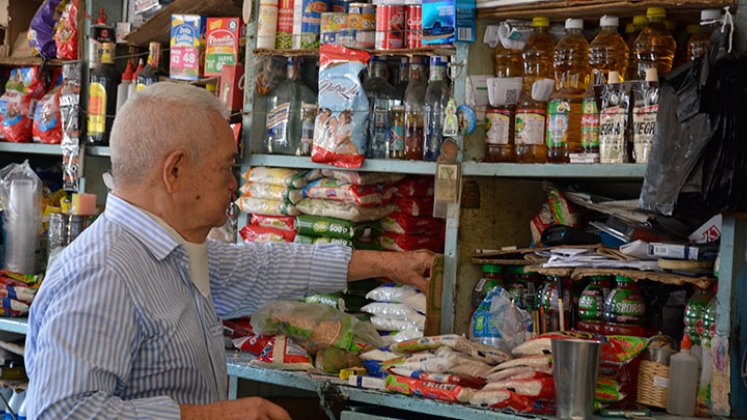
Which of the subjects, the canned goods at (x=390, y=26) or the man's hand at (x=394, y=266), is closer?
the man's hand at (x=394, y=266)

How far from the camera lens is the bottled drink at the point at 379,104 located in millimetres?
3182

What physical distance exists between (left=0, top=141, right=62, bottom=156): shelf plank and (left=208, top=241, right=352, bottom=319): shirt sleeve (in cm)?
192

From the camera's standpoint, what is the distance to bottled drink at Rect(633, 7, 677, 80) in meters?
2.72

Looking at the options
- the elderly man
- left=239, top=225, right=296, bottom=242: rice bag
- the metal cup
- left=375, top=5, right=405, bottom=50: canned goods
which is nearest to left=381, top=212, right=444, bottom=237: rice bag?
left=239, top=225, right=296, bottom=242: rice bag

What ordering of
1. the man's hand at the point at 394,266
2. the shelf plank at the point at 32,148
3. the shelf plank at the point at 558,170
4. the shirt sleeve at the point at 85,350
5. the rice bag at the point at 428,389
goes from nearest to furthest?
the shirt sleeve at the point at 85,350
the rice bag at the point at 428,389
the shelf plank at the point at 558,170
the man's hand at the point at 394,266
the shelf plank at the point at 32,148

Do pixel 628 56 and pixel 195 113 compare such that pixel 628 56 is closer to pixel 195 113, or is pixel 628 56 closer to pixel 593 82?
pixel 593 82

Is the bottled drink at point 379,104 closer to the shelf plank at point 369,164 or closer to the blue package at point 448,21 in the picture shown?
the shelf plank at point 369,164

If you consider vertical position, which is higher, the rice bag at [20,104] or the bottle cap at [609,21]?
the bottle cap at [609,21]

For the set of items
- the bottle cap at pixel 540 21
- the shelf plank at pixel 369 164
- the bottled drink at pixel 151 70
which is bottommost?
the shelf plank at pixel 369 164

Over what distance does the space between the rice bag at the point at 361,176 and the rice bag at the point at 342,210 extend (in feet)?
0.26

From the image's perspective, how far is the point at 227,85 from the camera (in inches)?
143

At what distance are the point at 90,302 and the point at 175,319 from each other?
0.23m

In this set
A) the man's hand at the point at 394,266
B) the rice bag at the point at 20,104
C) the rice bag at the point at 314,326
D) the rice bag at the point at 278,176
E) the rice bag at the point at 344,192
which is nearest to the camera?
the rice bag at the point at 314,326

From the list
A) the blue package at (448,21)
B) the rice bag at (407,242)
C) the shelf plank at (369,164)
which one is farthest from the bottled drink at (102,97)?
the blue package at (448,21)
